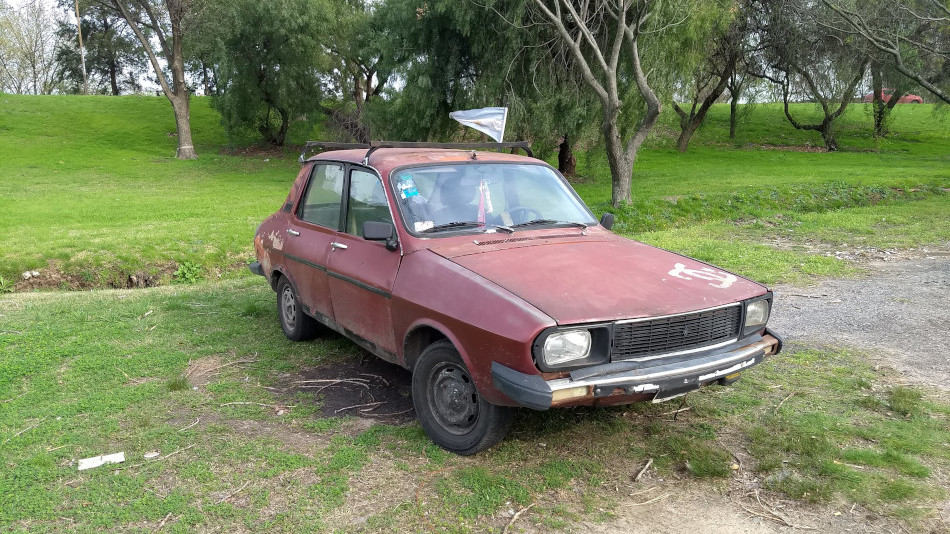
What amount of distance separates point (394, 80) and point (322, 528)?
63.9 ft

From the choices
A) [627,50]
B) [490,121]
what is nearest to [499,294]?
[490,121]

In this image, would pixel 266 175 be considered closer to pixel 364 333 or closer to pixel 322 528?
pixel 364 333

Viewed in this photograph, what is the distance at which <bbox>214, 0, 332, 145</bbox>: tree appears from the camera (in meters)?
25.6

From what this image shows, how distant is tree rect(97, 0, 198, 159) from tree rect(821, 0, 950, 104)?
71.8 feet

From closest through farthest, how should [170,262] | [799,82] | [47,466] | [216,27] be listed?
[47,466], [170,262], [216,27], [799,82]

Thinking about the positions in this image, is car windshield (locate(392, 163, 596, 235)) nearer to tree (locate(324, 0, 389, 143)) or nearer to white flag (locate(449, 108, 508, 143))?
white flag (locate(449, 108, 508, 143))

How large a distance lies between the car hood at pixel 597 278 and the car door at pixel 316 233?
1.42m

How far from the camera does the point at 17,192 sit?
19.7m

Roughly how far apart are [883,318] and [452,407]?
5.10 m

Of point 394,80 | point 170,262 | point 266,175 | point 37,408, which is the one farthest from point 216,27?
point 37,408

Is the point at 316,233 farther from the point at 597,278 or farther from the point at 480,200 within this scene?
the point at 597,278

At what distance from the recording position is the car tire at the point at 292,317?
6141 mm

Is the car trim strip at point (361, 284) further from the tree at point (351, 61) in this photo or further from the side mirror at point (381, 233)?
the tree at point (351, 61)

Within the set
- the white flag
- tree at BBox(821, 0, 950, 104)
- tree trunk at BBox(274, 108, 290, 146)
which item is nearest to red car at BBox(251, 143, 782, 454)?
the white flag
